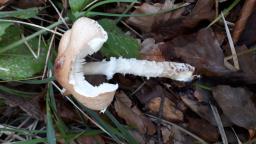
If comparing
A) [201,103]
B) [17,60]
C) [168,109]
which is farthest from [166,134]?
[17,60]

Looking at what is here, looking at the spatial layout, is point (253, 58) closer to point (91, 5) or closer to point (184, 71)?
point (184, 71)

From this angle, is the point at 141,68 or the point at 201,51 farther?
the point at 201,51

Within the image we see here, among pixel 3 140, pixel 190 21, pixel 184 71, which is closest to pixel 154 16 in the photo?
pixel 190 21

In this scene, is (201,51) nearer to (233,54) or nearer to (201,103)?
(233,54)

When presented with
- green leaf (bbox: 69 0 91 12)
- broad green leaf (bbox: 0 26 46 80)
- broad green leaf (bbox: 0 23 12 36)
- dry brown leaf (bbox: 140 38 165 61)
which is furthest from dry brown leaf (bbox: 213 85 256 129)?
broad green leaf (bbox: 0 23 12 36)

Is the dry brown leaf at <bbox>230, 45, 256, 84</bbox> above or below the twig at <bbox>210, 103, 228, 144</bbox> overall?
above

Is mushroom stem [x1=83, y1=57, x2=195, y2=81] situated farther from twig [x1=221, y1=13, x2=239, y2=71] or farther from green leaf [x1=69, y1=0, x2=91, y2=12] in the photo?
green leaf [x1=69, y1=0, x2=91, y2=12]

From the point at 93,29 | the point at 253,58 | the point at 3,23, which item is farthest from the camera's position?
the point at 253,58
